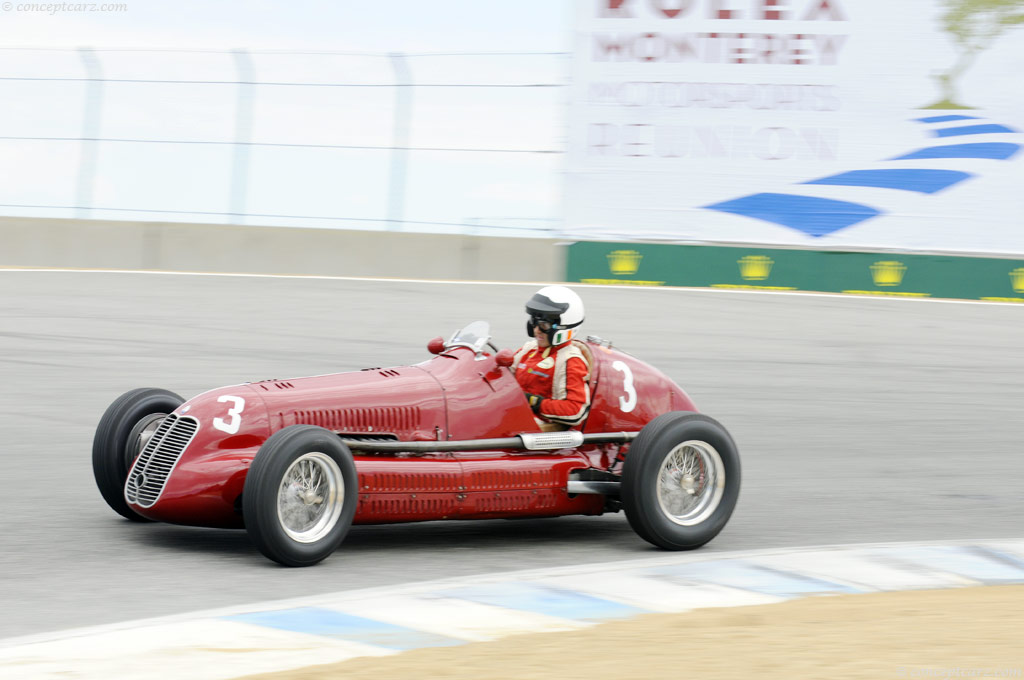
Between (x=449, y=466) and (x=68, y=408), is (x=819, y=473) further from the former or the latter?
(x=68, y=408)

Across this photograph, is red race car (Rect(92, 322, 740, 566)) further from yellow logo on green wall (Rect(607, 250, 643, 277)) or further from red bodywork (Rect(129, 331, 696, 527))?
yellow logo on green wall (Rect(607, 250, 643, 277))

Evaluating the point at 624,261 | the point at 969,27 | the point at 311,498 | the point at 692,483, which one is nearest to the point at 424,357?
the point at 624,261

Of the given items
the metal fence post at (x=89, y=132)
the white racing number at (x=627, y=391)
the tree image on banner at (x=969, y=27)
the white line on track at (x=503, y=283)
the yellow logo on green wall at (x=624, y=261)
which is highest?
the tree image on banner at (x=969, y=27)

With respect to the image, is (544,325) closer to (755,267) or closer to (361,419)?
(361,419)

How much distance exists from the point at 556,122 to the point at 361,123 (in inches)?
102

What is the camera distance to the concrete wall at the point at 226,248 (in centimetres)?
1912

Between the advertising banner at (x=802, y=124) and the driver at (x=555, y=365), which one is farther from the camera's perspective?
the advertising banner at (x=802, y=124)

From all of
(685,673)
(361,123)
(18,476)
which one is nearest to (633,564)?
(685,673)

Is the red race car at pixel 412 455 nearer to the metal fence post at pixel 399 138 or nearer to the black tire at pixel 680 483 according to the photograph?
the black tire at pixel 680 483

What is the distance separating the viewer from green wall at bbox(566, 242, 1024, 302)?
18219mm

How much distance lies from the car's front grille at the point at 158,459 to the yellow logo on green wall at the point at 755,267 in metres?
12.5

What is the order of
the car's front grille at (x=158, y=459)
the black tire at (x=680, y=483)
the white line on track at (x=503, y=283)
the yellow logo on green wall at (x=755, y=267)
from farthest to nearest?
the yellow logo on green wall at (x=755, y=267), the white line on track at (x=503, y=283), the black tire at (x=680, y=483), the car's front grille at (x=158, y=459)

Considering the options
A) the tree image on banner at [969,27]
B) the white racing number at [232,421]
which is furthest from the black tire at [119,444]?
the tree image on banner at [969,27]

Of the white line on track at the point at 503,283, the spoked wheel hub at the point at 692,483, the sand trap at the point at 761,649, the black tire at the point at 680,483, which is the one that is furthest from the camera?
the white line on track at the point at 503,283
